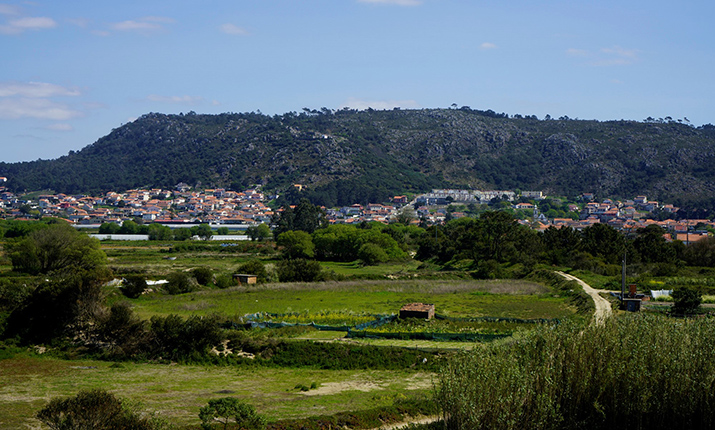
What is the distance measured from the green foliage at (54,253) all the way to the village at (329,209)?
3274 inches

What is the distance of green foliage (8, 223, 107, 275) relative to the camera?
55.4 meters

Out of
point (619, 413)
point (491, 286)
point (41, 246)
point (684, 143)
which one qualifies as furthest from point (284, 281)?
point (684, 143)

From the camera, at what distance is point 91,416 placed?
1562 cm

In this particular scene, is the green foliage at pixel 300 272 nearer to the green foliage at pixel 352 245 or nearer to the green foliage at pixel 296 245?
the green foliage at pixel 352 245

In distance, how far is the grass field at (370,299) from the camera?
127 feet

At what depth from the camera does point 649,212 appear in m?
161

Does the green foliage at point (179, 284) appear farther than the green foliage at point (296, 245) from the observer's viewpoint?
No

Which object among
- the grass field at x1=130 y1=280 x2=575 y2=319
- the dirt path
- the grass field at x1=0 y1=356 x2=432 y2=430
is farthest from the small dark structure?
the grass field at x1=0 y1=356 x2=432 y2=430

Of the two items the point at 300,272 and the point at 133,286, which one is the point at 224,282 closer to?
the point at 300,272

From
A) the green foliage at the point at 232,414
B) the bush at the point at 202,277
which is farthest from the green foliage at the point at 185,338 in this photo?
the bush at the point at 202,277

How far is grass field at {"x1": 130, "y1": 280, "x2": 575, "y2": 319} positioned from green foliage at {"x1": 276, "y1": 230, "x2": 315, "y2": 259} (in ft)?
85.6

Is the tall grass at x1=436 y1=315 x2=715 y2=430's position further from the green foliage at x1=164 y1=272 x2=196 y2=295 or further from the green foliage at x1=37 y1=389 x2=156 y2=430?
the green foliage at x1=164 y1=272 x2=196 y2=295

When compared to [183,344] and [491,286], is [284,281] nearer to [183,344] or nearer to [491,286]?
[491,286]

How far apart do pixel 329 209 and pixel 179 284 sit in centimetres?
12806
